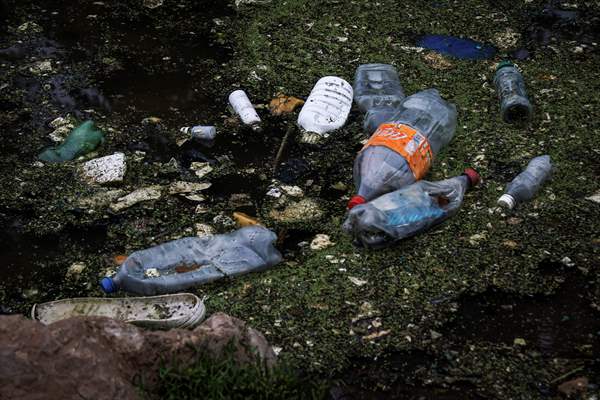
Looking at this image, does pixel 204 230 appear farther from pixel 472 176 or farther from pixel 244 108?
pixel 472 176

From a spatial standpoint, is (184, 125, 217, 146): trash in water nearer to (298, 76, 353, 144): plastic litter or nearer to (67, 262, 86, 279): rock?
(298, 76, 353, 144): plastic litter

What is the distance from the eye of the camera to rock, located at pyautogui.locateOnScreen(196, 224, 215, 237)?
10.2 feet

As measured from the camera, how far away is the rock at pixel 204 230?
3098 mm

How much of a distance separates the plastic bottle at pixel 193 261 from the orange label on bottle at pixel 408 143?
0.70 metres

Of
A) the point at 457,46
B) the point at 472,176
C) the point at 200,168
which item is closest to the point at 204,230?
the point at 200,168

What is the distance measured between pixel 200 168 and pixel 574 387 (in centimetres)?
209

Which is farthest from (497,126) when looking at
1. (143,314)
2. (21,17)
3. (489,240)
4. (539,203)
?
(21,17)

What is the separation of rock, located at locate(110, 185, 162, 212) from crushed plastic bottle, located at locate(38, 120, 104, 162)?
1.61ft

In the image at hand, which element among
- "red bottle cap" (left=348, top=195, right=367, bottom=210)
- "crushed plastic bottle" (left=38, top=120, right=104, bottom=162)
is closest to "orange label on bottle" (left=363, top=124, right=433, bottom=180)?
"red bottle cap" (left=348, top=195, right=367, bottom=210)

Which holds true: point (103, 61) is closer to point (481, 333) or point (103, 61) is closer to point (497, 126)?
point (497, 126)

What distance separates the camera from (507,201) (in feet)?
10.2

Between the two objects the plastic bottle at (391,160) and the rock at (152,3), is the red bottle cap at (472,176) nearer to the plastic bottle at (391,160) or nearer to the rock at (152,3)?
the plastic bottle at (391,160)

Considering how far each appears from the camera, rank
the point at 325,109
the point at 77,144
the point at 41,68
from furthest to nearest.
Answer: the point at 41,68 → the point at 325,109 → the point at 77,144

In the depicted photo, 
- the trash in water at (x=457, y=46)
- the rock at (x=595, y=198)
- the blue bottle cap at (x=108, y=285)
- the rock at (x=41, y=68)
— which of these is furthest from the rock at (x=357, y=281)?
the rock at (x=41, y=68)
